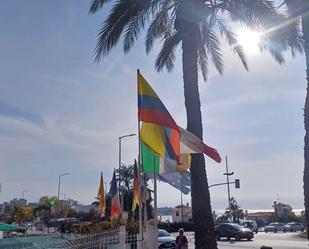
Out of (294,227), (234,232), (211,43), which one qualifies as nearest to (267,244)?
(234,232)

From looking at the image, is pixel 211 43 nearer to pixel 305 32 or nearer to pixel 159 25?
pixel 159 25

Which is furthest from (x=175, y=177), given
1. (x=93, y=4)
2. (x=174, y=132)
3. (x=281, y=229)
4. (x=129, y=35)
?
(x=281, y=229)

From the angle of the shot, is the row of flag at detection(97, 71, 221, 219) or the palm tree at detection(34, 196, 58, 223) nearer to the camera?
the row of flag at detection(97, 71, 221, 219)

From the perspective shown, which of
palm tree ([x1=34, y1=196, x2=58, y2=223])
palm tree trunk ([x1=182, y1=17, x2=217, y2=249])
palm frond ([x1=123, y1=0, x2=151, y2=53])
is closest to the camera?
palm tree trunk ([x1=182, y1=17, x2=217, y2=249])

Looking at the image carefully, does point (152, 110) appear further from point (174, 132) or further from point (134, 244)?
point (134, 244)

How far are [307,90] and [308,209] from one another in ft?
9.57

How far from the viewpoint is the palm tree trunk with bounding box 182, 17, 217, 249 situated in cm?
1452

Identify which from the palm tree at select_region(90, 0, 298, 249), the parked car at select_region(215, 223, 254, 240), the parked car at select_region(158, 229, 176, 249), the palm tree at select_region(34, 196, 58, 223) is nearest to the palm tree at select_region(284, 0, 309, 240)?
the palm tree at select_region(90, 0, 298, 249)

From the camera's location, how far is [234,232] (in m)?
41.6

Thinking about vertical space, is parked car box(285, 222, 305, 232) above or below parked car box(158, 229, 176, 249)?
above

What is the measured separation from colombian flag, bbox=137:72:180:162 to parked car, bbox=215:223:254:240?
30.7 m

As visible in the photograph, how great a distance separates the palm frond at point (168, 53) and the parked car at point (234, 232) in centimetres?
2392

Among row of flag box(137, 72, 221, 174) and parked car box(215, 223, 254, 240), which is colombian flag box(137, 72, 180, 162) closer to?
row of flag box(137, 72, 221, 174)

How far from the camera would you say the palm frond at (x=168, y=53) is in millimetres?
17941
